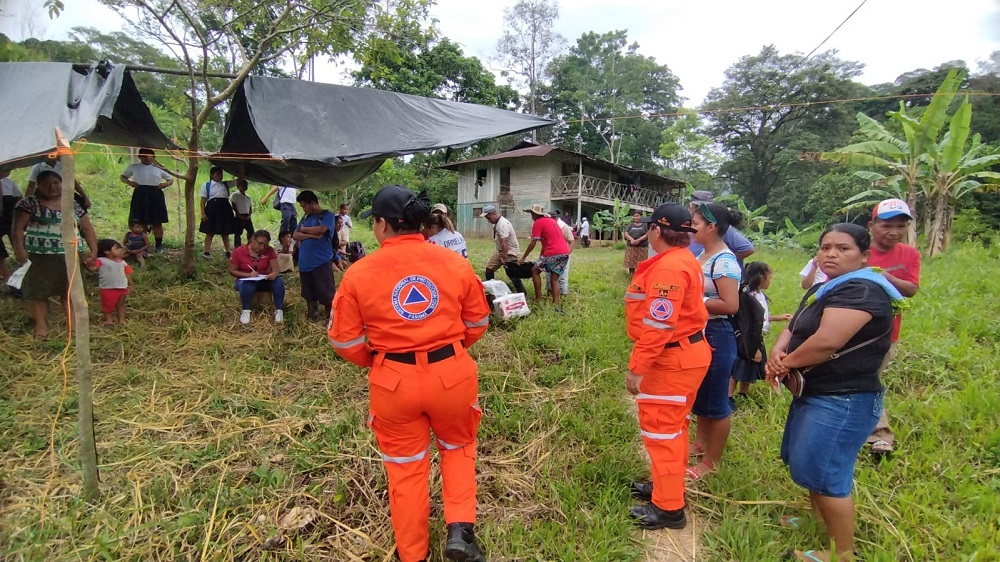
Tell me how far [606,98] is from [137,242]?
32.8m

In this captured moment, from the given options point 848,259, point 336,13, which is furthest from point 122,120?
point 848,259

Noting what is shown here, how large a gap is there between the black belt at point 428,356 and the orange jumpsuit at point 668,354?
0.90 metres

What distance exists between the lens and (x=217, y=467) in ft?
9.07

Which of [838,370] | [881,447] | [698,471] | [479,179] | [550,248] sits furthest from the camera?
[479,179]

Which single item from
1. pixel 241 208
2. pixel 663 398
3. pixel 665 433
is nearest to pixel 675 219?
pixel 663 398

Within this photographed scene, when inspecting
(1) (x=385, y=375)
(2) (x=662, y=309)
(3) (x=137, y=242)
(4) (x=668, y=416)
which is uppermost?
(3) (x=137, y=242)

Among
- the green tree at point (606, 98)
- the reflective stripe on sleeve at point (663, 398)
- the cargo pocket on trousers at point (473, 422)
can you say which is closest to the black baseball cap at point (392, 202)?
the cargo pocket on trousers at point (473, 422)

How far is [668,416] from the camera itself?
226cm

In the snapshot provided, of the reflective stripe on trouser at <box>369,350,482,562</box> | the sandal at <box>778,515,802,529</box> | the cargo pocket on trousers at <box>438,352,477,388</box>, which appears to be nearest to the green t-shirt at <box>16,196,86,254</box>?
the reflective stripe on trouser at <box>369,350,482,562</box>

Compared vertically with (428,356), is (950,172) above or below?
above

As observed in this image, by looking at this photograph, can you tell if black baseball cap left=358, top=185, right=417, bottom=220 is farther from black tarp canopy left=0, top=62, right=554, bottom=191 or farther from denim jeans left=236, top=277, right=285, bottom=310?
denim jeans left=236, top=277, right=285, bottom=310

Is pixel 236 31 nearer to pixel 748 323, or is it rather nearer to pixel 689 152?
pixel 748 323

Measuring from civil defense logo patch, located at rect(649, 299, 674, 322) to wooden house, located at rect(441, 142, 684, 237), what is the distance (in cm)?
1996

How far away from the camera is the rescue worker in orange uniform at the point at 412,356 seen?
190cm
